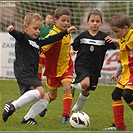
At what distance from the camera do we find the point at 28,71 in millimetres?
6496

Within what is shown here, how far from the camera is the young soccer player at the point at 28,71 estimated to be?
6.35 metres

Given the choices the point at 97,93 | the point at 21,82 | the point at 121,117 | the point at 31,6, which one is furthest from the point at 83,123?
the point at 31,6

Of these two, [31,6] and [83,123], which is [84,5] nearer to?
[31,6]

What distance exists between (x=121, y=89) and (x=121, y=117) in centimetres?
37

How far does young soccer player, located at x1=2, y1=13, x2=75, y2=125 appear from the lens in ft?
20.8

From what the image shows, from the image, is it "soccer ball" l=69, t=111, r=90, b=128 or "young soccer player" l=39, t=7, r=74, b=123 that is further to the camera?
"young soccer player" l=39, t=7, r=74, b=123

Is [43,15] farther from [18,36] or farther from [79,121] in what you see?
[79,121]

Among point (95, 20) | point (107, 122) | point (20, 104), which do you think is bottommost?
point (107, 122)

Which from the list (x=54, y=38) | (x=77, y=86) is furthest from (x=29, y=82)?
(x=77, y=86)

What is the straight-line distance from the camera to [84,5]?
16.7 metres

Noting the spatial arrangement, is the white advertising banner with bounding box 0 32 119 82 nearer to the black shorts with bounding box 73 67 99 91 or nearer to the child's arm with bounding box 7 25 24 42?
the black shorts with bounding box 73 67 99 91

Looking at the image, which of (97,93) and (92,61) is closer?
(92,61)

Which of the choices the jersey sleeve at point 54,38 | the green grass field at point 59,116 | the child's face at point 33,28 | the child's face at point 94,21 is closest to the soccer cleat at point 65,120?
the green grass field at point 59,116

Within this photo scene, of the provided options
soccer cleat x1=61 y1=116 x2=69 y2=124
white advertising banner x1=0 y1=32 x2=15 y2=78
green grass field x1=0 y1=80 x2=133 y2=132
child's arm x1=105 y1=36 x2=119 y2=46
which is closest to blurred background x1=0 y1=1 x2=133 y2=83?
white advertising banner x1=0 y1=32 x2=15 y2=78
